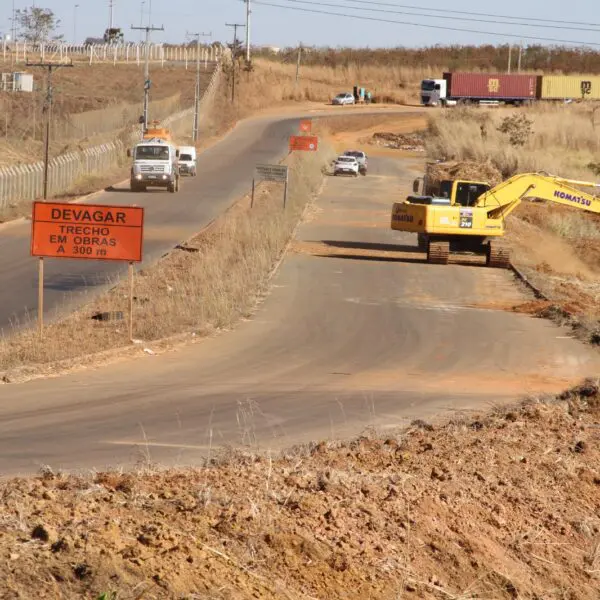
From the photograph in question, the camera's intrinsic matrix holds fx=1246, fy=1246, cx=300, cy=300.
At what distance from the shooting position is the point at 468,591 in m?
8.98

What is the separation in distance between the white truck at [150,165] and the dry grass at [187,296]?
12942 millimetres

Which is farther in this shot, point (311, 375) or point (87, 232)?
point (87, 232)

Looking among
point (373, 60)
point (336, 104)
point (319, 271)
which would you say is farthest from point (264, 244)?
point (373, 60)

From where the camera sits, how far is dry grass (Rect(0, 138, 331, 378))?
22281 mm

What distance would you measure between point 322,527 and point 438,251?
93.6 feet

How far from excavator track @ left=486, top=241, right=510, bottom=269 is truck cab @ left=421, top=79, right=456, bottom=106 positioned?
298ft

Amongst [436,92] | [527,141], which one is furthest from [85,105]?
[527,141]

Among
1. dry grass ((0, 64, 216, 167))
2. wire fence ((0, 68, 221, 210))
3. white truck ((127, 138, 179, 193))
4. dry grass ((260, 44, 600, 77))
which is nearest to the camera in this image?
wire fence ((0, 68, 221, 210))

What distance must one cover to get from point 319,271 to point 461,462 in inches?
919

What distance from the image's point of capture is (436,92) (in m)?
128

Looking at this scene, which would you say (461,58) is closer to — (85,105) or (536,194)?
(85,105)

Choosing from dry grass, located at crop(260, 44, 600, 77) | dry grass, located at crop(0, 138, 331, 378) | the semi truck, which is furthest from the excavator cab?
dry grass, located at crop(260, 44, 600, 77)

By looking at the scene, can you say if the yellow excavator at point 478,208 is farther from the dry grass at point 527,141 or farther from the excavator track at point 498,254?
the dry grass at point 527,141

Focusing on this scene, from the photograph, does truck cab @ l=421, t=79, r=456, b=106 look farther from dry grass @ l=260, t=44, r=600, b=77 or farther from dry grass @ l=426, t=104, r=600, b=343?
dry grass @ l=260, t=44, r=600, b=77
